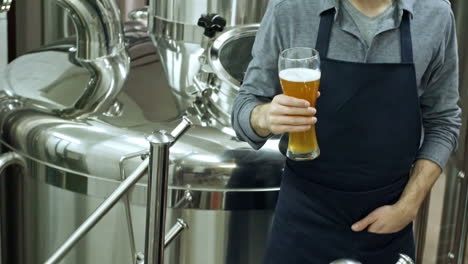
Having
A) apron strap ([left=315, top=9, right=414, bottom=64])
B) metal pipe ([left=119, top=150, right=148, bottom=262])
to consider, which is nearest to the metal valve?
metal pipe ([left=119, top=150, right=148, bottom=262])

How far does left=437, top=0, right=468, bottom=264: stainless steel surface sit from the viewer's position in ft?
7.77

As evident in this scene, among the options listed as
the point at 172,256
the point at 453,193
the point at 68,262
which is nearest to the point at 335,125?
the point at 172,256

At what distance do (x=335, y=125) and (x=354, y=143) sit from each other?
5cm

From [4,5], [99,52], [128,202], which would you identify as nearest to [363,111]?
[128,202]

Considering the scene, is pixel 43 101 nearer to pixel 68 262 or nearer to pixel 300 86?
pixel 68 262

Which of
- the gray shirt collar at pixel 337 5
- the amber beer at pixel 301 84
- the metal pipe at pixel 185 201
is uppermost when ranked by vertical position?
the gray shirt collar at pixel 337 5

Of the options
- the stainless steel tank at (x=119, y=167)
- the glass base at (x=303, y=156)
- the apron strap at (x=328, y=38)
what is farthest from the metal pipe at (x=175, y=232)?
the apron strap at (x=328, y=38)

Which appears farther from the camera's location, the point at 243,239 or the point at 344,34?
the point at 243,239

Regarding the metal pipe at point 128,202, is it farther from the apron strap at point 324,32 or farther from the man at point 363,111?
the apron strap at point 324,32

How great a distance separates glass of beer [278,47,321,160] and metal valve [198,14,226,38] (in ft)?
1.96

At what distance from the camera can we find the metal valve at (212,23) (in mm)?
2010

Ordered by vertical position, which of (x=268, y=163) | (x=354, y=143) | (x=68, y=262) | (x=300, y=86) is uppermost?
(x=300, y=86)

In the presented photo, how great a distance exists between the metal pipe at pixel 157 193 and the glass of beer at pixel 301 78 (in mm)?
245

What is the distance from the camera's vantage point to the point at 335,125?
1.59 meters
